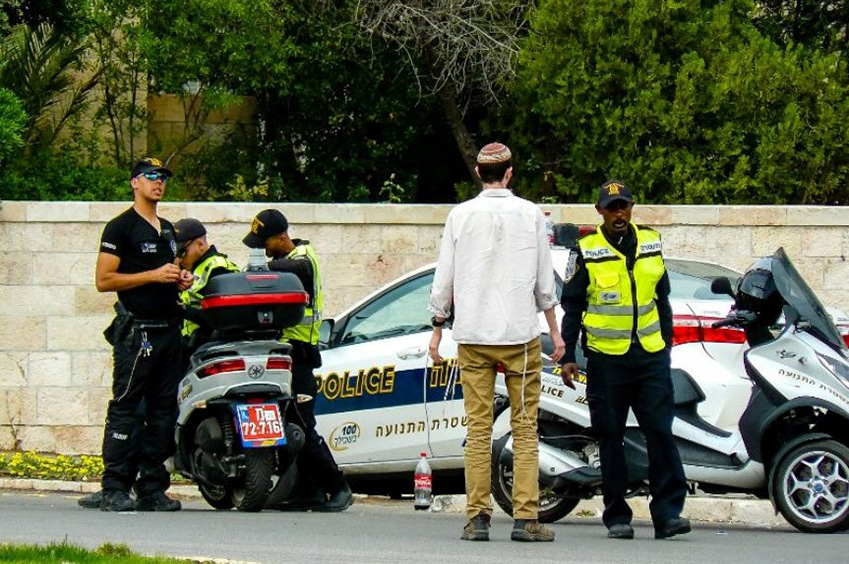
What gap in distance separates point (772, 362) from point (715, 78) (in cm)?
783

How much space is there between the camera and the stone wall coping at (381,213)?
1495cm

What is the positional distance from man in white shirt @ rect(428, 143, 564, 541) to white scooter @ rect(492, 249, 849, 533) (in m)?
1.32

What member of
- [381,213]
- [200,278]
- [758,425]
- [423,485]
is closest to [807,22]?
[381,213]

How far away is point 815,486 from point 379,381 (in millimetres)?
3120

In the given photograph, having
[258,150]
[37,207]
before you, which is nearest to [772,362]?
[37,207]

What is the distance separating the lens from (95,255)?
49.3 ft

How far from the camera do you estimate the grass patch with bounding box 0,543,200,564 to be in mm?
7352

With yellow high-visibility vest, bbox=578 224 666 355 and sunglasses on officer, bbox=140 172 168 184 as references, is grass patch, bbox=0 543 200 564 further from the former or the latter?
sunglasses on officer, bbox=140 172 168 184

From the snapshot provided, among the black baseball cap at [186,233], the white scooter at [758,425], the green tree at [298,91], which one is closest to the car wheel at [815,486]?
the white scooter at [758,425]

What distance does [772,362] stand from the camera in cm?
1004

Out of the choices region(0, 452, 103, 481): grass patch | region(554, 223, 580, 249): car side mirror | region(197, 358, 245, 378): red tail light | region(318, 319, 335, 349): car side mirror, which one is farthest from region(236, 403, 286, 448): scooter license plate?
region(0, 452, 103, 481): grass patch

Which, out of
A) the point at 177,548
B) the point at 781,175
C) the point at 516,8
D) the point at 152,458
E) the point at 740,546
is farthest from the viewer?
the point at 516,8

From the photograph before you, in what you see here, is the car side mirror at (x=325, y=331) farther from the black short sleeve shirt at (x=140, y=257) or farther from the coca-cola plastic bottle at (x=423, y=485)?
the black short sleeve shirt at (x=140, y=257)

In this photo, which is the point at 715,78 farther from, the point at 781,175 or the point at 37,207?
the point at 37,207
